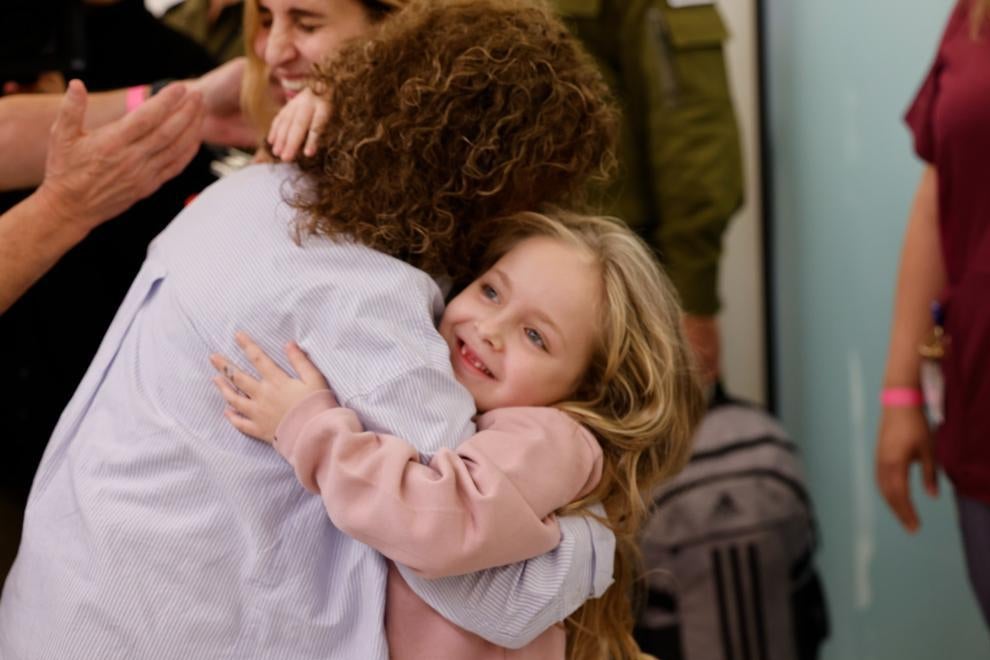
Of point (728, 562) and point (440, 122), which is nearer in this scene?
point (440, 122)

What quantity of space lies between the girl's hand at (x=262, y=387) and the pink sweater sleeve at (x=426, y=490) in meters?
0.02

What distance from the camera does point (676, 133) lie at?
8.09 feet

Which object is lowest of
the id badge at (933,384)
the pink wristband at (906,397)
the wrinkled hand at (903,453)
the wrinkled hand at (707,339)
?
the wrinkled hand at (707,339)

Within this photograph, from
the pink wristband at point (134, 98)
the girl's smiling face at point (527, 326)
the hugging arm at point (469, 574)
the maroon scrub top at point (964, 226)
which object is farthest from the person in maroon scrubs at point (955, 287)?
the pink wristband at point (134, 98)

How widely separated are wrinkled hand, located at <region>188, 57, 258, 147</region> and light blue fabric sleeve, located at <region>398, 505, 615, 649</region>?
0.76 m

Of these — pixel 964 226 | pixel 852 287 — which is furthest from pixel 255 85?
pixel 852 287

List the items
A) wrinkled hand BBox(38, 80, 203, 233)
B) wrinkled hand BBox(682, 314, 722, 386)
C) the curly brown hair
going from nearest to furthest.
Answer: the curly brown hair, wrinkled hand BBox(38, 80, 203, 233), wrinkled hand BBox(682, 314, 722, 386)

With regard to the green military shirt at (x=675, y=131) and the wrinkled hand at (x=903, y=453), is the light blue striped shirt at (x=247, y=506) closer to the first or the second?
the wrinkled hand at (x=903, y=453)

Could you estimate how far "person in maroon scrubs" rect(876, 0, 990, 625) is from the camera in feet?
5.57

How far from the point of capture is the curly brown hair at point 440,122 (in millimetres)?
1176

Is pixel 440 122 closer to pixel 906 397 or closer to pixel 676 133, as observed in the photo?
pixel 906 397

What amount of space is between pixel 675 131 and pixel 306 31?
1204mm

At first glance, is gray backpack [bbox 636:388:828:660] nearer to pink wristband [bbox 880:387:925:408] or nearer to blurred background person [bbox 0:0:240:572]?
pink wristband [bbox 880:387:925:408]

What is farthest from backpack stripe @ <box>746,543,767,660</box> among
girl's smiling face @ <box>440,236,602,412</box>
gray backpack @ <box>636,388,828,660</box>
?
girl's smiling face @ <box>440,236,602,412</box>
